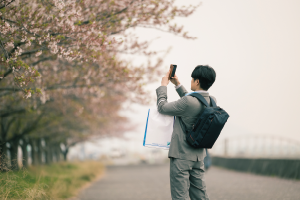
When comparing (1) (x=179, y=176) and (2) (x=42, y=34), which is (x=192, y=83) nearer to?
(1) (x=179, y=176)

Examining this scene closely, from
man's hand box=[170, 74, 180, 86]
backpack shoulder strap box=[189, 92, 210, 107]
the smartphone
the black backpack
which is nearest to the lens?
the black backpack

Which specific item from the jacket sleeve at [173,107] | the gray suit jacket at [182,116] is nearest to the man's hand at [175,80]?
the gray suit jacket at [182,116]

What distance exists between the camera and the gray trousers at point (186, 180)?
10.5 feet

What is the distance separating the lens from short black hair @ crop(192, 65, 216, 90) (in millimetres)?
3371

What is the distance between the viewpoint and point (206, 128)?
10.4ft

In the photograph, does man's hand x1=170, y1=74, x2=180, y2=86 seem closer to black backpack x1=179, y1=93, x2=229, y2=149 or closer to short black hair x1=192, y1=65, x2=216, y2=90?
short black hair x1=192, y1=65, x2=216, y2=90

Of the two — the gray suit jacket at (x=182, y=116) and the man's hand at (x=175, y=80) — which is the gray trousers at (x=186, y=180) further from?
the man's hand at (x=175, y=80)

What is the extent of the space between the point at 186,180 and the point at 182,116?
2.14 feet

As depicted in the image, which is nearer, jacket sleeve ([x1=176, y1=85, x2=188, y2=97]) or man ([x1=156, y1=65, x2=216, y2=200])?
man ([x1=156, y1=65, x2=216, y2=200])

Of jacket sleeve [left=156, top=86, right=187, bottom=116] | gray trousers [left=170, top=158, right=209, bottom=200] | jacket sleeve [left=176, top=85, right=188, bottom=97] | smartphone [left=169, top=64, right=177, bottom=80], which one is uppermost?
smartphone [left=169, top=64, right=177, bottom=80]

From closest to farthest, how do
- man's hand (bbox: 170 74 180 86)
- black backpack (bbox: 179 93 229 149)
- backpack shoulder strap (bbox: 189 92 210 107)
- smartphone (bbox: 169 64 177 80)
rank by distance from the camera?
black backpack (bbox: 179 93 229 149), backpack shoulder strap (bbox: 189 92 210 107), smartphone (bbox: 169 64 177 80), man's hand (bbox: 170 74 180 86)

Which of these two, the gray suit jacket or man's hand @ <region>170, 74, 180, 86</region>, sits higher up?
man's hand @ <region>170, 74, 180, 86</region>

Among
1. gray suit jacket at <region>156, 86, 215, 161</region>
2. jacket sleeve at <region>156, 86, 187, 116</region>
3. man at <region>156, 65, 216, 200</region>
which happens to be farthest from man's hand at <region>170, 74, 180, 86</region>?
jacket sleeve at <region>156, 86, 187, 116</region>

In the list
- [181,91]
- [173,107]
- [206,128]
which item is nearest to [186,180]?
[206,128]
